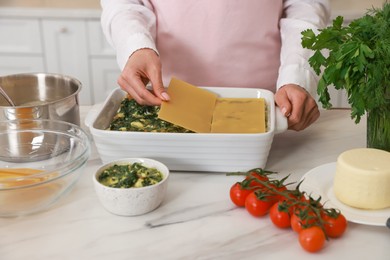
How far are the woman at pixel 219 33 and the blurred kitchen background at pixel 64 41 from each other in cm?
96

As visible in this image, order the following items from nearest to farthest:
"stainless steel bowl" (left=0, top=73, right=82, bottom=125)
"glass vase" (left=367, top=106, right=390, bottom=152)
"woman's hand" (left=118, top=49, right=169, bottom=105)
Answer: "glass vase" (left=367, top=106, right=390, bottom=152) → "woman's hand" (left=118, top=49, right=169, bottom=105) → "stainless steel bowl" (left=0, top=73, right=82, bottom=125)

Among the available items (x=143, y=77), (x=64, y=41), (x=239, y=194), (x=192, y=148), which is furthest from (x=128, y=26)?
(x=64, y=41)

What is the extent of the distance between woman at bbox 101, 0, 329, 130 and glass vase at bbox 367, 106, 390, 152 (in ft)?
1.10

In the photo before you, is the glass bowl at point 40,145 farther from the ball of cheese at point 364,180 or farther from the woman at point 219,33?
the ball of cheese at point 364,180

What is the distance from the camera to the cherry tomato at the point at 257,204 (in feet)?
3.44

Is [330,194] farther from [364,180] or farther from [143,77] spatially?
[143,77]

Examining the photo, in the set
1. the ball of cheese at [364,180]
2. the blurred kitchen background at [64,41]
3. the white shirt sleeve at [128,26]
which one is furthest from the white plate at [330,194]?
the blurred kitchen background at [64,41]

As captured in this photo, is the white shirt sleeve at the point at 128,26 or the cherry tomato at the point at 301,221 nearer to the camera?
the cherry tomato at the point at 301,221

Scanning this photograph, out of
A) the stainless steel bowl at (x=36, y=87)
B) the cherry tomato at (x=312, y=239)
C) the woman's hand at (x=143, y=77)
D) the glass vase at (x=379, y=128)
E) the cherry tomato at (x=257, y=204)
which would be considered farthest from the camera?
the stainless steel bowl at (x=36, y=87)

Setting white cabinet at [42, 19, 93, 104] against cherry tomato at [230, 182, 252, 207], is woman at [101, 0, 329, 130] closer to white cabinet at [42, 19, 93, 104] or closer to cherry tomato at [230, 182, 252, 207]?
cherry tomato at [230, 182, 252, 207]

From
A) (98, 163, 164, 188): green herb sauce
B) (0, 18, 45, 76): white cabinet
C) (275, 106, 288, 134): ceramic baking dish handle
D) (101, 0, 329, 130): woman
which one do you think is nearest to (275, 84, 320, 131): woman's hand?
(275, 106, 288, 134): ceramic baking dish handle

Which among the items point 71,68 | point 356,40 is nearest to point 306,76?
point 356,40

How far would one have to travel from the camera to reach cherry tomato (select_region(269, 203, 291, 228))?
3.31 feet

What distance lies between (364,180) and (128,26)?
0.74m
